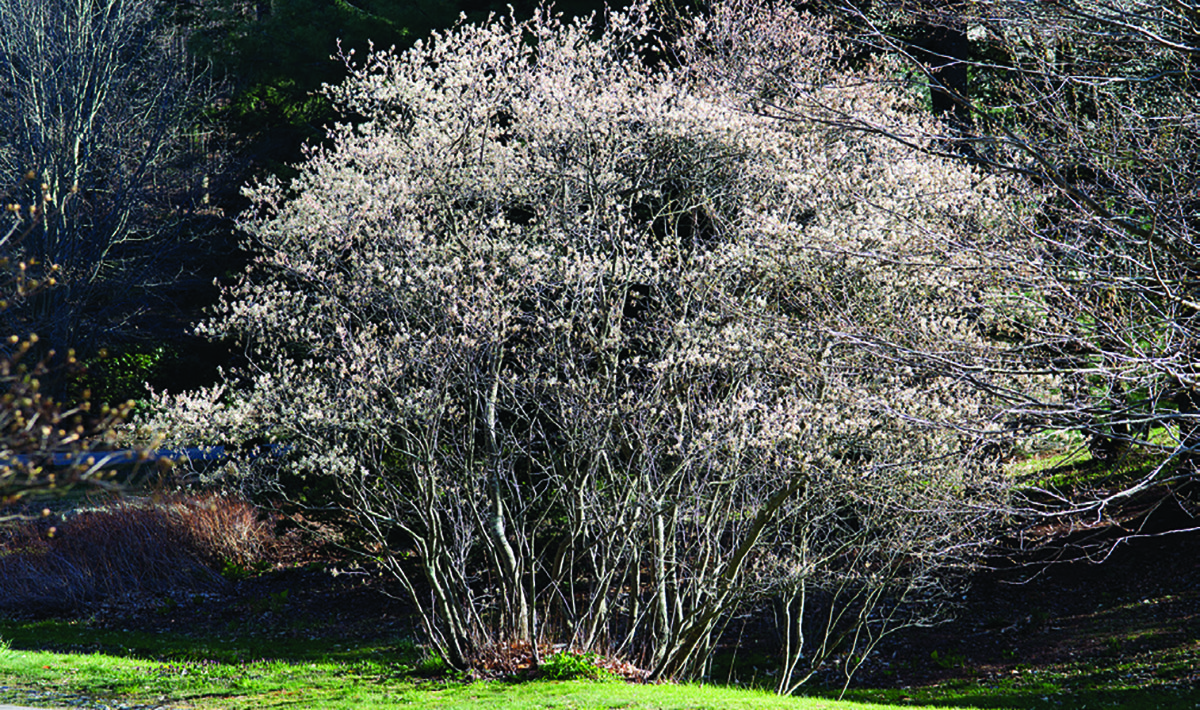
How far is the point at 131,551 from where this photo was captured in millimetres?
14117

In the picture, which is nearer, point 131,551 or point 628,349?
point 628,349

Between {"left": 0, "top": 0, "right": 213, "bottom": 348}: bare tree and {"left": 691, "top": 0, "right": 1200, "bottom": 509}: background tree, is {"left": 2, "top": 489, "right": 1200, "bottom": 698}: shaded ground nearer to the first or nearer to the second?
{"left": 691, "top": 0, "right": 1200, "bottom": 509}: background tree

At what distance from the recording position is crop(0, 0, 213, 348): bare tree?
64.4 ft

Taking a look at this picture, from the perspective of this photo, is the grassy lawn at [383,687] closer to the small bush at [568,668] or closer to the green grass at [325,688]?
the green grass at [325,688]

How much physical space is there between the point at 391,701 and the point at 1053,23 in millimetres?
7003

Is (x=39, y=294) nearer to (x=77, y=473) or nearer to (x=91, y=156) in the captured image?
(x=91, y=156)

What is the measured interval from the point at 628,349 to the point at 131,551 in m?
9.24

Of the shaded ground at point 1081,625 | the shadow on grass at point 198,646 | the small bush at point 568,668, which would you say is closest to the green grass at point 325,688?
the small bush at point 568,668

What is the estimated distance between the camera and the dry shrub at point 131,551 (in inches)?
529

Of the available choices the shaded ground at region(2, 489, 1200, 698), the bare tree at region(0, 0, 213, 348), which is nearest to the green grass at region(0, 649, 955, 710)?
the shaded ground at region(2, 489, 1200, 698)

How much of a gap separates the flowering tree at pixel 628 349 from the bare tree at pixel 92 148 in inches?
497

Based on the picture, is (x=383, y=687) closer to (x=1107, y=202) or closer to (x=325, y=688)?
(x=325, y=688)

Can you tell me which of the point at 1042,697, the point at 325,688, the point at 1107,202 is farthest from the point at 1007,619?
the point at 325,688

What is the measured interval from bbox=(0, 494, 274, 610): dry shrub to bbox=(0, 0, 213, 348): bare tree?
639cm
